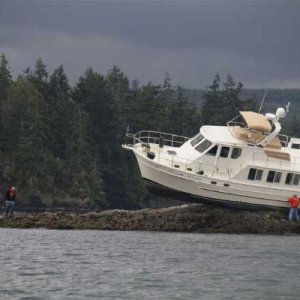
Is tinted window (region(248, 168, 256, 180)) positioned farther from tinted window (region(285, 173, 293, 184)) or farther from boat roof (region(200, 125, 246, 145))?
tinted window (region(285, 173, 293, 184))

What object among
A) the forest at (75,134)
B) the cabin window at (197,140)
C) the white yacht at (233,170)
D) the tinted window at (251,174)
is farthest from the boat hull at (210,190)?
the forest at (75,134)

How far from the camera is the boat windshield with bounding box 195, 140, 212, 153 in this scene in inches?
1442

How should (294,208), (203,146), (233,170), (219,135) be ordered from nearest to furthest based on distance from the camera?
(294,208), (233,170), (203,146), (219,135)

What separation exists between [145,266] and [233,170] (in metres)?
14.9

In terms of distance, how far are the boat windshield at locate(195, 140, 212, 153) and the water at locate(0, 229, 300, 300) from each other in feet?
19.9

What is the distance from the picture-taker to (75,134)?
91.7 meters

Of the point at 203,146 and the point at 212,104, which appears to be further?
the point at 212,104

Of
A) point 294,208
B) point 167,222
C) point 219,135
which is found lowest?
point 167,222


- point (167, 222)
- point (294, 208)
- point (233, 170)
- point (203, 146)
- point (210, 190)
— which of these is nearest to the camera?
point (167, 222)

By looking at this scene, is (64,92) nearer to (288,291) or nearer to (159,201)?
(159,201)

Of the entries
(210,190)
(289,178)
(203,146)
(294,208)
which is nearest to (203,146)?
(203,146)

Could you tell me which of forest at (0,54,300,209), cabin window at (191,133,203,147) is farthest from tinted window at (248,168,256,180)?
forest at (0,54,300,209)

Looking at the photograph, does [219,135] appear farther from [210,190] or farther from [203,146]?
[210,190]

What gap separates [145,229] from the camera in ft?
110
